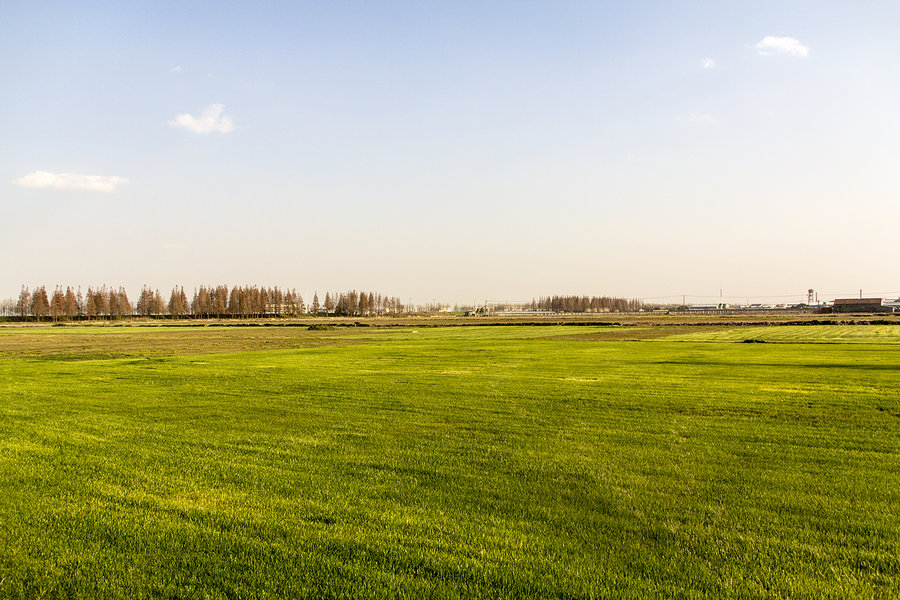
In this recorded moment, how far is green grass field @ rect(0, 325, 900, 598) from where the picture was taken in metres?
6.05

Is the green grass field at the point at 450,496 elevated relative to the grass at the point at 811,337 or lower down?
elevated

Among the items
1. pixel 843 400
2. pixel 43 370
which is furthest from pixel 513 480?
pixel 43 370

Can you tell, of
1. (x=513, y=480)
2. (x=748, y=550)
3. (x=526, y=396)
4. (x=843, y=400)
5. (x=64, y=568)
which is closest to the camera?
(x=64, y=568)

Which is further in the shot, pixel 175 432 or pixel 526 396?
pixel 526 396

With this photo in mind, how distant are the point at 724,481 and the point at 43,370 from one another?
1159 inches

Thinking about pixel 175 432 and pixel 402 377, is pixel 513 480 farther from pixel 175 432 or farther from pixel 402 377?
pixel 402 377

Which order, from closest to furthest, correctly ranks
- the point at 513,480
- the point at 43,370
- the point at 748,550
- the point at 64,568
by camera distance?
1. the point at 64,568
2. the point at 748,550
3. the point at 513,480
4. the point at 43,370

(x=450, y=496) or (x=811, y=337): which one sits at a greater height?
(x=450, y=496)

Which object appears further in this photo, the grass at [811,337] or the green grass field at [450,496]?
the grass at [811,337]

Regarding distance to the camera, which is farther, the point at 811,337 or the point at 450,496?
the point at 811,337

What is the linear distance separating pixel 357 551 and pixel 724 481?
607 centimetres

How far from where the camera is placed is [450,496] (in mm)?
8500

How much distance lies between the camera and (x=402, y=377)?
932 inches

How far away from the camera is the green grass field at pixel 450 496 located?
6055mm
